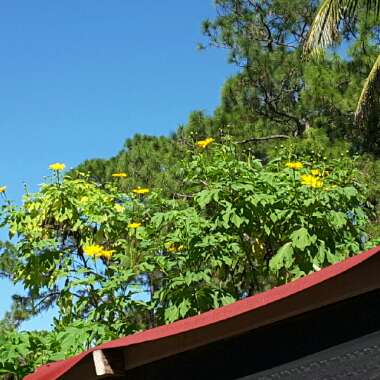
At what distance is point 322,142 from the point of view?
11.6 meters

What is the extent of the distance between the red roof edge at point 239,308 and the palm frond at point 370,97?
291 inches

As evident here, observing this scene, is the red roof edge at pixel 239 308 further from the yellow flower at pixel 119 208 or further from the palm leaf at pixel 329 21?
the palm leaf at pixel 329 21

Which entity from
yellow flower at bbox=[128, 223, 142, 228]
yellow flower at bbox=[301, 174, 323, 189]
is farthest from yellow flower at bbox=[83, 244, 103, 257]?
yellow flower at bbox=[301, 174, 323, 189]

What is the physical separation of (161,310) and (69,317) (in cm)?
82

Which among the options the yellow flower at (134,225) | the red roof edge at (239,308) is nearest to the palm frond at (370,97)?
the yellow flower at (134,225)

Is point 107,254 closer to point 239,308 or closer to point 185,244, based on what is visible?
point 185,244

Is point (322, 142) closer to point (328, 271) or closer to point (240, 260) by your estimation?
point (240, 260)

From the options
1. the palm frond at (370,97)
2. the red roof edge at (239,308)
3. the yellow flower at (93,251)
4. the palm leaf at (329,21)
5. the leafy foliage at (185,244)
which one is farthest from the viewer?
the palm frond at (370,97)

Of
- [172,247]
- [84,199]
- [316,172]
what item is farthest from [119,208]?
[316,172]

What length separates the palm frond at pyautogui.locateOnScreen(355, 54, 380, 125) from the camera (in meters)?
10.0

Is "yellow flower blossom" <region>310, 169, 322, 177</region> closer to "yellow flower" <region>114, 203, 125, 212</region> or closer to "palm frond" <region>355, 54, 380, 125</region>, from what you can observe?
"yellow flower" <region>114, 203, 125, 212</region>

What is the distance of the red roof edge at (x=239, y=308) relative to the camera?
2.61 metres

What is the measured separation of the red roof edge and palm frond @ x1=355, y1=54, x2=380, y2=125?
7.38 m

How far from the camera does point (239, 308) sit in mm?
2889
